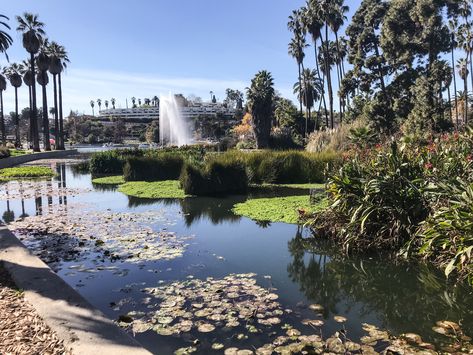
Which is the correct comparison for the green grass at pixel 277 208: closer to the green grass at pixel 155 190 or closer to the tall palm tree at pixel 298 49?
the green grass at pixel 155 190

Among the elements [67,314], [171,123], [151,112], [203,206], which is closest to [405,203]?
[67,314]

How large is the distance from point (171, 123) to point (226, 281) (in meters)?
47.9

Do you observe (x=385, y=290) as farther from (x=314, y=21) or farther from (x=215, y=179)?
(x=314, y=21)

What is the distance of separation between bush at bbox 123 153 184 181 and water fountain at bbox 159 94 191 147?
30.0 m

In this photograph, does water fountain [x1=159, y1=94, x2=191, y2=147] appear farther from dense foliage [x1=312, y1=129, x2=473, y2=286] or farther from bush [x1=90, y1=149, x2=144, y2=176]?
dense foliage [x1=312, y1=129, x2=473, y2=286]

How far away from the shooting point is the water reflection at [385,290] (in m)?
5.44

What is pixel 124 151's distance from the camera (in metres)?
29.3

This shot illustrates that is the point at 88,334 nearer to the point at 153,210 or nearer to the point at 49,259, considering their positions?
the point at 49,259

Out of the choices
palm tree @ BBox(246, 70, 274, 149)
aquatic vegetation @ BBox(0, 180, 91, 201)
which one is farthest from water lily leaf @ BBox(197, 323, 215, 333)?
palm tree @ BBox(246, 70, 274, 149)

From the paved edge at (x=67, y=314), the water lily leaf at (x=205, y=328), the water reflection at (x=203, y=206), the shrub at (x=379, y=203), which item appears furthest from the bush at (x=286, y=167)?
the water lily leaf at (x=205, y=328)

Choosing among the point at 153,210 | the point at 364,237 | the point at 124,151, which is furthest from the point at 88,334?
the point at 124,151

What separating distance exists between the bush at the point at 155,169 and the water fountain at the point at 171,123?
2996 centimetres

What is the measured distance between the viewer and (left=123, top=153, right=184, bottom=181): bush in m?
21.8

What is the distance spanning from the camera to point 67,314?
4676 millimetres
